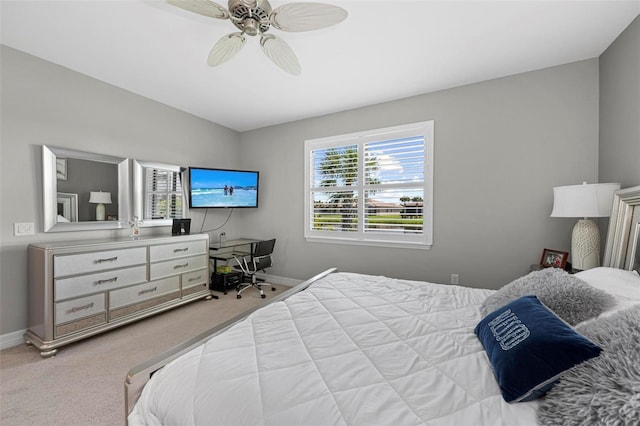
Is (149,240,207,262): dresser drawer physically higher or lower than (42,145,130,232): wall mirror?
lower

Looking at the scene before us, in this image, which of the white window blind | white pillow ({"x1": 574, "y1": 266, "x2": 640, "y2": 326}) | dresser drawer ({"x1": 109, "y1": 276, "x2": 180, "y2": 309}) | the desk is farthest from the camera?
the desk

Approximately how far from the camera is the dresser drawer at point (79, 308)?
7.36ft

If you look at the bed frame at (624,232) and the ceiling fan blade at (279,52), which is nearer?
the bed frame at (624,232)

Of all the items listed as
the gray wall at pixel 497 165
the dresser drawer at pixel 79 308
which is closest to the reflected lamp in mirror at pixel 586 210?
the gray wall at pixel 497 165

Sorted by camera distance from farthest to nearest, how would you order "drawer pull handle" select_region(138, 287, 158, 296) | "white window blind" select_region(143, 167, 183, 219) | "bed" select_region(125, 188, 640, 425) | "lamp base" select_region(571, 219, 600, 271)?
1. "white window blind" select_region(143, 167, 183, 219)
2. "drawer pull handle" select_region(138, 287, 158, 296)
3. "lamp base" select_region(571, 219, 600, 271)
4. "bed" select_region(125, 188, 640, 425)

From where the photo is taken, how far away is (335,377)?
919mm

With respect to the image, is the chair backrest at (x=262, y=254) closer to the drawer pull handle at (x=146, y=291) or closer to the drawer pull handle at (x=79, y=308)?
the drawer pull handle at (x=146, y=291)

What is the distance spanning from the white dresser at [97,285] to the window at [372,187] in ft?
6.34

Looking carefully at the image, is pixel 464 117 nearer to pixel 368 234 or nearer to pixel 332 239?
pixel 368 234

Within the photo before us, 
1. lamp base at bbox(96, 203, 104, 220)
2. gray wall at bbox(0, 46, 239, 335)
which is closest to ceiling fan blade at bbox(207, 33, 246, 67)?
gray wall at bbox(0, 46, 239, 335)

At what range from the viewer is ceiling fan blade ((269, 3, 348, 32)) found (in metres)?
1.50

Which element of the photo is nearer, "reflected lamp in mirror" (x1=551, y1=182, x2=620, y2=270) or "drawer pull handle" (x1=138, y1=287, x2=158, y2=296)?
"reflected lamp in mirror" (x1=551, y1=182, x2=620, y2=270)

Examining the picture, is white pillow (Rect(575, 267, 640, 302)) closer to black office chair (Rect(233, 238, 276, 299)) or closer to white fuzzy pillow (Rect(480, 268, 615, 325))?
white fuzzy pillow (Rect(480, 268, 615, 325))

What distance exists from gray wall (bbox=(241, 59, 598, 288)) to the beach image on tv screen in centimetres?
181
